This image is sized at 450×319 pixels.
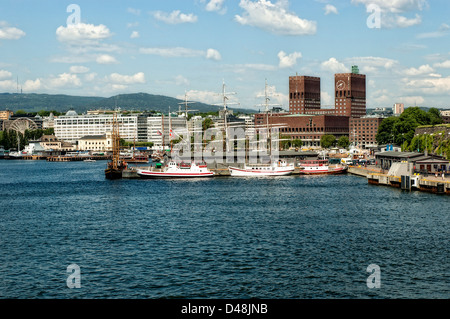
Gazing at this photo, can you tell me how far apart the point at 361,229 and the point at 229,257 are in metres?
14.5

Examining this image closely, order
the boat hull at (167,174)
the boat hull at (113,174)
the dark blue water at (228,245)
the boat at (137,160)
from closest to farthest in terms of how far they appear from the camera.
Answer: the dark blue water at (228,245) → the boat hull at (167,174) → the boat hull at (113,174) → the boat at (137,160)

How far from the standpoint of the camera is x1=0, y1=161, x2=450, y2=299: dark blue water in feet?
94.6

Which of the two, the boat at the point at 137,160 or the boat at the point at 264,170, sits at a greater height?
the boat at the point at 264,170

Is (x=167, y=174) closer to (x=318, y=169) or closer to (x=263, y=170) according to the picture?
(x=263, y=170)

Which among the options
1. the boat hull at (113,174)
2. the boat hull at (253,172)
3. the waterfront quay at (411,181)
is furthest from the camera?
the boat hull at (253,172)

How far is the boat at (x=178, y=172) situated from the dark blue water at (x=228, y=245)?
101 ft

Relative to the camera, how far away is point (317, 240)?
4062 cm

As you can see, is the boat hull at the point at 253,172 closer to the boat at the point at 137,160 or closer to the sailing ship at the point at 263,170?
Answer: the sailing ship at the point at 263,170

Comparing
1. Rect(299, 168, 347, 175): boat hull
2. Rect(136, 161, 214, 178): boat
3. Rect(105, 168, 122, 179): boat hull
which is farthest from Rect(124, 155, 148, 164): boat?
Rect(299, 168, 347, 175): boat hull

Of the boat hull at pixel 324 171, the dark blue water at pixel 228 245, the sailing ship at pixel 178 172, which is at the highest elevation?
the sailing ship at pixel 178 172

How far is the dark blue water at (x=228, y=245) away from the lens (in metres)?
28.8

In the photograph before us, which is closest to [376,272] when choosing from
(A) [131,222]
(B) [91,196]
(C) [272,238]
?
(C) [272,238]

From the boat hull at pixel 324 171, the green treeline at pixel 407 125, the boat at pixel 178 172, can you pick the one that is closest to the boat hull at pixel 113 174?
the boat at pixel 178 172
